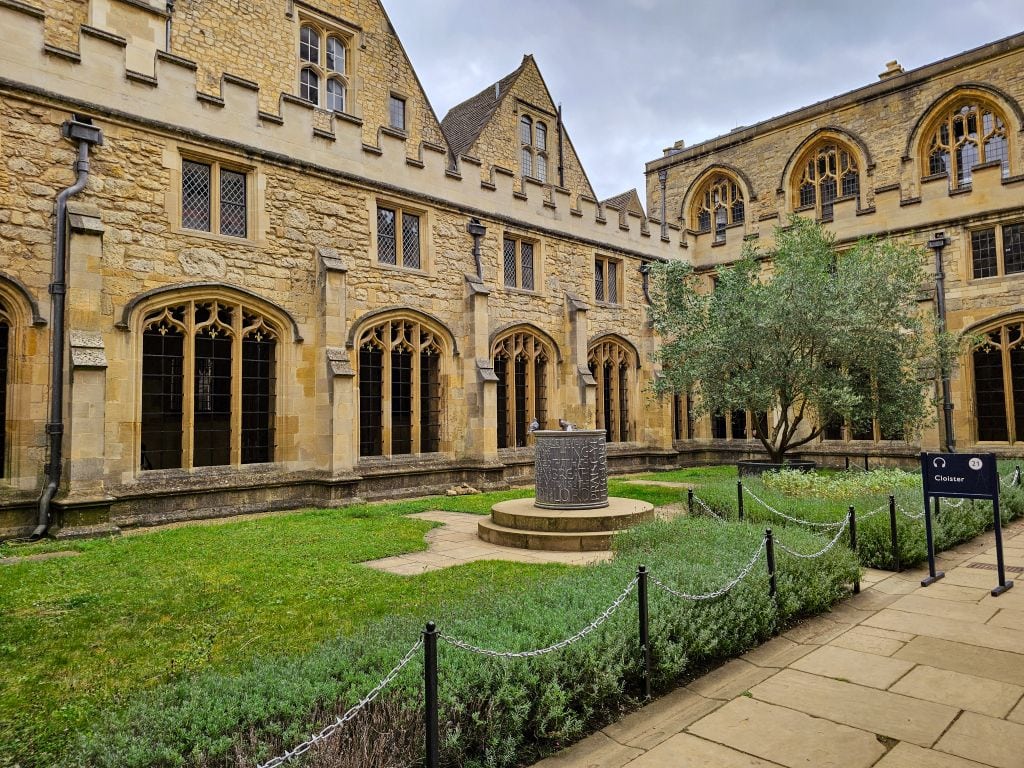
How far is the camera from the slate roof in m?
21.1

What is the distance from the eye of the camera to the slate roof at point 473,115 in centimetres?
2109

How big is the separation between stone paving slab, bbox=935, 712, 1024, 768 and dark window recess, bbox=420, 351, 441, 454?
41.7ft

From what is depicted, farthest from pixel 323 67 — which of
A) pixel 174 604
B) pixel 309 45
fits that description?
pixel 174 604

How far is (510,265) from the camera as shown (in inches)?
703

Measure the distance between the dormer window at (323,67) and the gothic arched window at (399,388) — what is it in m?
6.43

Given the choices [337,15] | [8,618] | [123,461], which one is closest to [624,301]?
[337,15]

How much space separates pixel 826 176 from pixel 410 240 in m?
16.8

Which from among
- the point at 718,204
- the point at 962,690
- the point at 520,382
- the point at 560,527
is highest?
the point at 718,204

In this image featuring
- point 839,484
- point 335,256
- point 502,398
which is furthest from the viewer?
point 502,398

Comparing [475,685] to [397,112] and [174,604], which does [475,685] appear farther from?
[397,112]

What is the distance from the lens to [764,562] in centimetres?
594

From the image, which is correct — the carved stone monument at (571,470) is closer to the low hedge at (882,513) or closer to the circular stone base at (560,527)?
the circular stone base at (560,527)

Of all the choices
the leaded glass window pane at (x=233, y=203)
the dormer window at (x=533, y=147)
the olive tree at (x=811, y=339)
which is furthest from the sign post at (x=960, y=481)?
the dormer window at (x=533, y=147)

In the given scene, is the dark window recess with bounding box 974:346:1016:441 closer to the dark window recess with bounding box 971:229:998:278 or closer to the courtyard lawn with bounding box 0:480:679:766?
the dark window recess with bounding box 971:229:998:278
